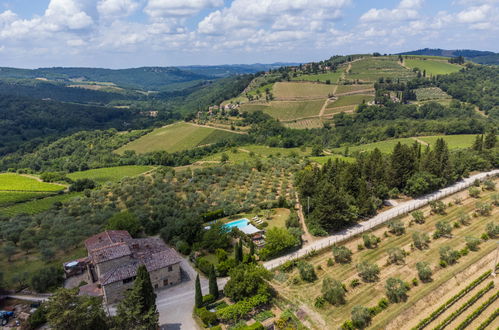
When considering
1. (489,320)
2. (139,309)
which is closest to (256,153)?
(489,320)

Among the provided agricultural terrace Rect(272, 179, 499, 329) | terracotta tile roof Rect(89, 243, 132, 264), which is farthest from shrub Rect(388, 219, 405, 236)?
terracotta tile roof Rect(89, 243, 132, 264)

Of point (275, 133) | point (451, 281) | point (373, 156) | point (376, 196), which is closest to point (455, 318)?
point (451, 281)

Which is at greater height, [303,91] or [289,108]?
[303,91]

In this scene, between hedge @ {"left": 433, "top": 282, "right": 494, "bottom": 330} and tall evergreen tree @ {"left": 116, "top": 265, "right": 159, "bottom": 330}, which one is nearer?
tall evergreen tree @ {"left": 116, "top": 265, "right": 159, "bottom": 330}

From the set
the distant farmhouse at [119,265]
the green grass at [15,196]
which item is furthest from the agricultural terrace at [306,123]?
the distant farmhouse at [119,265]

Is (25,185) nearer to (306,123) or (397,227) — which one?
(397,227)

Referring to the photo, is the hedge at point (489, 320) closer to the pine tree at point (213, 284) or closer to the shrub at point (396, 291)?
the shrub at point (396, 291)

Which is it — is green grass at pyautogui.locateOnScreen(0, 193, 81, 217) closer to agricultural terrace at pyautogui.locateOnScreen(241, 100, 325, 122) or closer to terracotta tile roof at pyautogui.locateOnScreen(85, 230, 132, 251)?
terracotta tile roof at pyautogui.locateOnScreen(85, 230, 132, 251)
